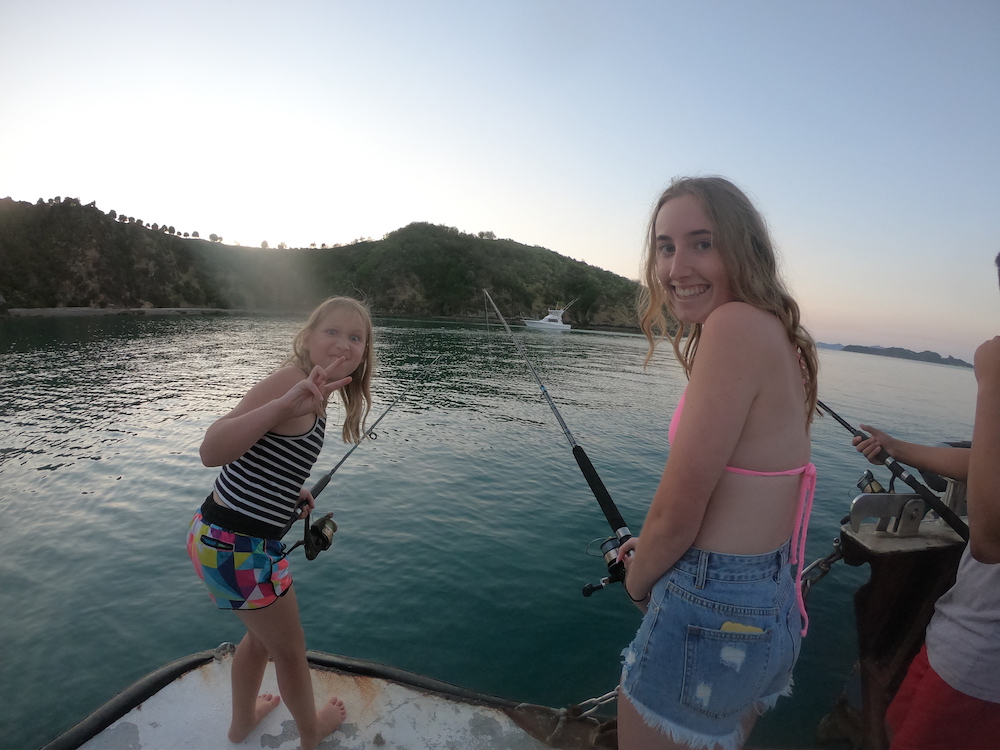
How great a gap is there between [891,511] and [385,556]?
225 inches

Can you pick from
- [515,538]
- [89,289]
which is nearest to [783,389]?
[515,538]

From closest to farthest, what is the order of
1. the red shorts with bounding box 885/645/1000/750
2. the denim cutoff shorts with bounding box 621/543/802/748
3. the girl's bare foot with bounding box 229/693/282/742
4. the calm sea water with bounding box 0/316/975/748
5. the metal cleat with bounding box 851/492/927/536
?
1. the denim cutoff shorts with bounding box 621/543/802/748
2. the red shorts with bounding box 885/645/1000/750
3. the girl's bare foot with bounding box 229/693/282/742
4. the metal cleat with bounding box 851/492/927/536
5. the calm sea water with bounding box 0/316/975/748

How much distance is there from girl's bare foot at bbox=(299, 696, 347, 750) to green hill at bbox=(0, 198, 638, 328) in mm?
59482

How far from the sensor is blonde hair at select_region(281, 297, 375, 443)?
2676mm

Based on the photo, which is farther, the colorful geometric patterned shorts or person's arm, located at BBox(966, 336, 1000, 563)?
the colorful geometric patterned shorts

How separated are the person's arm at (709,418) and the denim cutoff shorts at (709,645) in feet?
0.44

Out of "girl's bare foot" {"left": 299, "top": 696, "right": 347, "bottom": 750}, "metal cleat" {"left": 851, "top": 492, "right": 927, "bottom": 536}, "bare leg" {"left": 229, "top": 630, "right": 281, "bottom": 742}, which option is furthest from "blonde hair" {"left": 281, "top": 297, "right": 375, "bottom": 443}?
"metal cleat" {"left": 851, "top": 492, "right": 927, "bottom": 536}

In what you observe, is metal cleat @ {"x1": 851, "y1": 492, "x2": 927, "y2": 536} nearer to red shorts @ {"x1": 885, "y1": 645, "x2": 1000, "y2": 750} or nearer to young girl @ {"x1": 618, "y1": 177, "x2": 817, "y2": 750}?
red shorts @ {"x1": 885, "y1": 645, "x2": 1000, "y2": 750}

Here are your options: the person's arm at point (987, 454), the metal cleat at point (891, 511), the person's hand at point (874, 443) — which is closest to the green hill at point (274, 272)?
the metal cleat at point (891, 511)

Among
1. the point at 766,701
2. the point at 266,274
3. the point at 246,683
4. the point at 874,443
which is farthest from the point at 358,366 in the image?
the point at 266,274

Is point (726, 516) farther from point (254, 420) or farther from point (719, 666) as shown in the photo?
point (254, 420)

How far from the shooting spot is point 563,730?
3.04m

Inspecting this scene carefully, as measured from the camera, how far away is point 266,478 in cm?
238

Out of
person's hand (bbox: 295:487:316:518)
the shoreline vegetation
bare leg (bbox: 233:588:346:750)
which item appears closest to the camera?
bare leg (bbox: 233:588:346:750)
